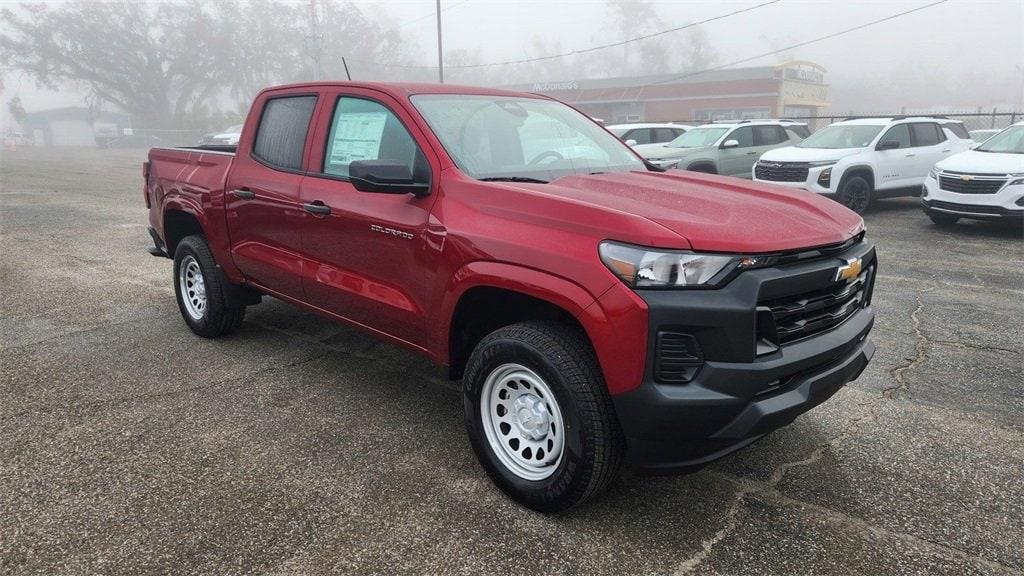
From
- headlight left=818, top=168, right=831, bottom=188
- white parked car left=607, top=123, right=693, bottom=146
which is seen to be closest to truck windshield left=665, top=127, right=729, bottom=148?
white parked car left=607, top=123, right=693, bottom=146

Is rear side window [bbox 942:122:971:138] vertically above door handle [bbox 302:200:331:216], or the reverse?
rear side window [bbox 942:122:971:138]

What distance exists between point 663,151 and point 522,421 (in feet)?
42.9

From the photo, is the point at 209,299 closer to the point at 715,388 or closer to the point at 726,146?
the point at 715,388

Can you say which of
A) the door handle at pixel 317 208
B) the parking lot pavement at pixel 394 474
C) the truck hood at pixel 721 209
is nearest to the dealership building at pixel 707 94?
the parking lot pavement at pixel 394 474

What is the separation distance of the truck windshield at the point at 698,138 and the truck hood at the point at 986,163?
5.17 m

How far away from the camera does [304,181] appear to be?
3.97 m

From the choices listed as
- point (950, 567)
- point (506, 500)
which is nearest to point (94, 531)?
point (506, 500)

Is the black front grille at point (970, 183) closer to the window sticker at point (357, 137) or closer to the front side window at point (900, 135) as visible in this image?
the front side window at point (900, 135)

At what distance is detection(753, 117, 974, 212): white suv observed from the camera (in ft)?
37.5

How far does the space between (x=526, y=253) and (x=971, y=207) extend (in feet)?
30.0

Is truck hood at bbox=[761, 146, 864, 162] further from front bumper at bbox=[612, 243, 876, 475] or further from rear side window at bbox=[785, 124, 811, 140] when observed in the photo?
front bumper at bbox=[612, 243, 876, 475]

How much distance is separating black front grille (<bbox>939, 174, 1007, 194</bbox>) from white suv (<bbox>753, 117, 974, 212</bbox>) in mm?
1742

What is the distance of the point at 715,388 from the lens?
2455 millimetres

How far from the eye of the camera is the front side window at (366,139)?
3473mm
